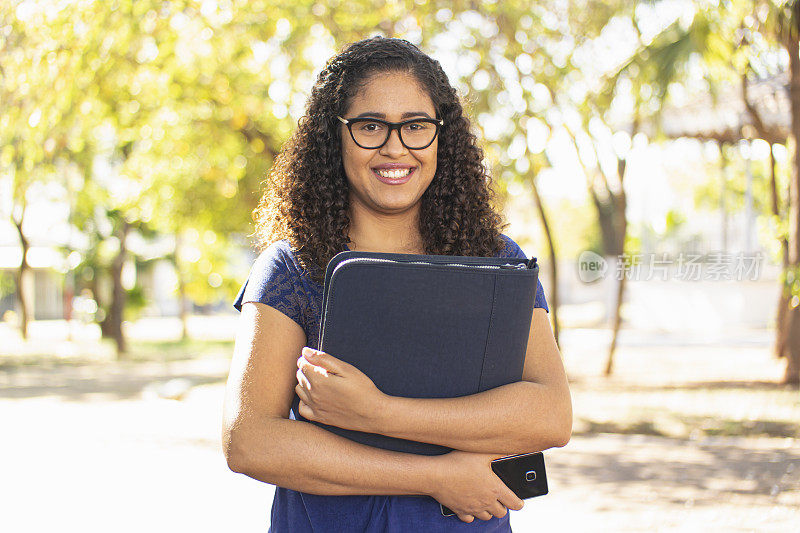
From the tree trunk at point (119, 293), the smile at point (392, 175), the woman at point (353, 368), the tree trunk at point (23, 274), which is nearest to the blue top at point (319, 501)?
the woman at point (353, 368)

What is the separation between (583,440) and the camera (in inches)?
327

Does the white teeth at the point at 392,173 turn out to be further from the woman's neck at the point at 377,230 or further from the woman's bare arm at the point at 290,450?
the woman's bare arm at the point at 290,450

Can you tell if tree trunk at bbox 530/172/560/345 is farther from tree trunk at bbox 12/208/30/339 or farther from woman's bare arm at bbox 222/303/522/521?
tree trunk at bbox 12/208/30/339

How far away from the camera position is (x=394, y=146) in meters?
1.71

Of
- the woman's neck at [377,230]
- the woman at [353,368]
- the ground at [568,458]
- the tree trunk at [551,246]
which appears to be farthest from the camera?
the tree trunk at [551,246]

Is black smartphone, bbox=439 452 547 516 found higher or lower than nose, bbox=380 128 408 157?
lower

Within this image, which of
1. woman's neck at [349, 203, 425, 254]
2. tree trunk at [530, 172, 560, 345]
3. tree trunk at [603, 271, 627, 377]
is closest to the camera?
woman's neck at [349, 203, 425, 254]

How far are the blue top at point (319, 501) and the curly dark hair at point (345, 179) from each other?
0.04 meters

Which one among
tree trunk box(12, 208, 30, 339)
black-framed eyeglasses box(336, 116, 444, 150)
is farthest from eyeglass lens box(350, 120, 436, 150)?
tree trunk box(12, 208, 30, 339)

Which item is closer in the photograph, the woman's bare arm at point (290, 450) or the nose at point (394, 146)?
the woman's bare arm at point (290, 450)

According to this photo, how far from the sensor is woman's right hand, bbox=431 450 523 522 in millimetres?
1604

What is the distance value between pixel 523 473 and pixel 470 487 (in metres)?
0.15

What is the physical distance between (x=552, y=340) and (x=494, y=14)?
8.74m

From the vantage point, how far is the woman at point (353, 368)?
157 centimetres
